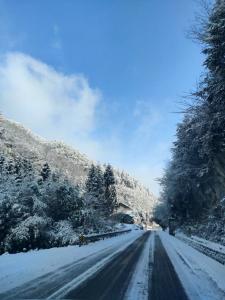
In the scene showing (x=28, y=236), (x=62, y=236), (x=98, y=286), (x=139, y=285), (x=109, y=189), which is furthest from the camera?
(x=109, y=189)

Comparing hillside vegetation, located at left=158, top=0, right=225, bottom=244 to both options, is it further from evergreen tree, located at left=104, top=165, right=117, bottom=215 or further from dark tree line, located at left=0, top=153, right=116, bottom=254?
evergreen tree, located at left=104, top=165, right=117, bottom=215

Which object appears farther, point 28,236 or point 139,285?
point 28,236

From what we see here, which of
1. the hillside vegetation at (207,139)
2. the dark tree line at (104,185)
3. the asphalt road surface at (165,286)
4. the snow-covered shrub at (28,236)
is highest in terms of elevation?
the dark tree line at (104,185)

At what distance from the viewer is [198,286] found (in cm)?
1043

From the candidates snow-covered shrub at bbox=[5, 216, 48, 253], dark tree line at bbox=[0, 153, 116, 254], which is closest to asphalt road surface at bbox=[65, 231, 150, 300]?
snow-covered shrub at bbox=[5, 216, 48, 253]

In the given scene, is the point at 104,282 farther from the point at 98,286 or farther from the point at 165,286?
the point at 165,286

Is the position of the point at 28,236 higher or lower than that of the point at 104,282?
higher

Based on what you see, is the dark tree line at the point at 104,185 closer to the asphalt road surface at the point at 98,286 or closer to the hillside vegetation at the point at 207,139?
the hillside vegetation at the point at 207,139

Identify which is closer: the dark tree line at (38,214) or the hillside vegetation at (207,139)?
the hillside vegetation at (207,139)

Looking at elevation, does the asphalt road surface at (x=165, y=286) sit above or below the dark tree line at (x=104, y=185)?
below

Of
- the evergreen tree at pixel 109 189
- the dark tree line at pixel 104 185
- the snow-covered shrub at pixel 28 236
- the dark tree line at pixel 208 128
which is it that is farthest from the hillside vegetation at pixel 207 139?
the evergreen tree at pixel 109 189

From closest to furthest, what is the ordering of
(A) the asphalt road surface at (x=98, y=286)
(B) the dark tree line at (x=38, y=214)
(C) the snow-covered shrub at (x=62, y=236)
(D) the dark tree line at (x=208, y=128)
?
(A) the asphalt road surface at (x=98, y=286) < (D) the dark tree line at (x=208, y=128) < (B) the dark tree line at (x=38, y=214) < (C) the snow-covered shrub at (x=62, y=236)

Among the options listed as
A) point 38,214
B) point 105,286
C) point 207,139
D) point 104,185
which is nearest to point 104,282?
point 105,286

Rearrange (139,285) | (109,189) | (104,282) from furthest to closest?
(109,189)
(104,282)
(139,285)
